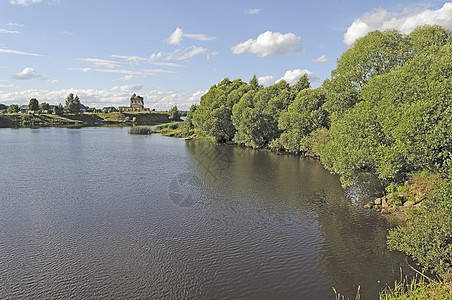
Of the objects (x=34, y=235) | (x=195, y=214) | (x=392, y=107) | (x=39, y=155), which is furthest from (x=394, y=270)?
(x=39, y=155)

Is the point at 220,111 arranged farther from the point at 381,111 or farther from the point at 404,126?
the point at 404,126

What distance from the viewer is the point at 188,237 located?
25.5 m

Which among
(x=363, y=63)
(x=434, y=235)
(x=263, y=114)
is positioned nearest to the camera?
(x=434, y=235)

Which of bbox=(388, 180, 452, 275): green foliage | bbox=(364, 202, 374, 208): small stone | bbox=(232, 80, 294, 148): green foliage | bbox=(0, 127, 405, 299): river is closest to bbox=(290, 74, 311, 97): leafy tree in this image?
bbox=(232, 80, 294, 148): green foliage

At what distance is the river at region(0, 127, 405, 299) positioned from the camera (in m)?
18.9

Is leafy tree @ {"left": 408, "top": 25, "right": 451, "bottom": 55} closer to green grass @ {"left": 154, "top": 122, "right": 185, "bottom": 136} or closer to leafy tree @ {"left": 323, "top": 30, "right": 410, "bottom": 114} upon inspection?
leafy tree @ {"left": 323, "top": 30, "right": 410, "bottom": 114}

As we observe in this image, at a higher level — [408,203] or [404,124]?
[404,124]

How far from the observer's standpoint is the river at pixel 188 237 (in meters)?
18.9

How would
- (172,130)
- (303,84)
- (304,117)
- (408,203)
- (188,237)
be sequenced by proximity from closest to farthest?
(188,237) < (408,203) < (304,117) < (303,84) < (172,130)

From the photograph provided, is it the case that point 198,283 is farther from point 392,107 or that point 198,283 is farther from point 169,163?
point 169,163

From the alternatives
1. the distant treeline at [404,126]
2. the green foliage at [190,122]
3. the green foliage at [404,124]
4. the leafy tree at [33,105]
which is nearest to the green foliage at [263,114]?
the distant treeline at [404,126]

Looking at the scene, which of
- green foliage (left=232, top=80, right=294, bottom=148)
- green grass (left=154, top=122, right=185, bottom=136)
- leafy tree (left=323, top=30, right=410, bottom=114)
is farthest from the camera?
green grass (left=154, top=122, right=185, bottom=136)

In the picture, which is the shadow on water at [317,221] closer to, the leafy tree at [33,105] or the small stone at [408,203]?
the small stone at [408,203]

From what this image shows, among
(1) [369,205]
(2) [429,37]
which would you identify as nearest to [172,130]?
(2) [429,37]
